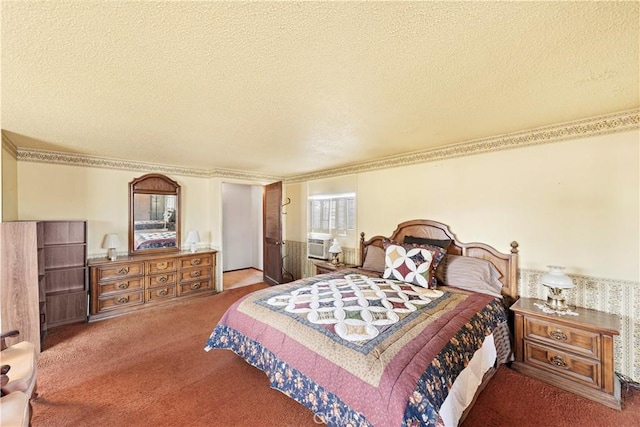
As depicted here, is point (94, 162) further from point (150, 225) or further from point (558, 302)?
point (558, 302)

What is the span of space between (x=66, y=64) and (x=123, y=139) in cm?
164

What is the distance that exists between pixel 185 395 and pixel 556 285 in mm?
3118

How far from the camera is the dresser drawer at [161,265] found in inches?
149

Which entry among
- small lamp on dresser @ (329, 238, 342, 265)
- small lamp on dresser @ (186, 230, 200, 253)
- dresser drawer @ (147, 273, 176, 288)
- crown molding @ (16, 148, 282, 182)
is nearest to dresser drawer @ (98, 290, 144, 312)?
dresser drawer @ (147, 273, 176, 288)

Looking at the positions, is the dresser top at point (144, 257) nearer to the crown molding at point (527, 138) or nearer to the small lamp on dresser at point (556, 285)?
the crown molding at point (527, 138)

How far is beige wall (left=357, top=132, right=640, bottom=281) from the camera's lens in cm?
212

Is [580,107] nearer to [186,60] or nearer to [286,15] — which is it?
[286,15]

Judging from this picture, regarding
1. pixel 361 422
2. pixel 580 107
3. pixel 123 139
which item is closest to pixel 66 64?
pixel 123 139

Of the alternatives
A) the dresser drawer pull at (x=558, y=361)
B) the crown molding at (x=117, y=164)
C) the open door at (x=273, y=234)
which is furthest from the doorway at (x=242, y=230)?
the dresser drawer pull at (x=558, y=361)

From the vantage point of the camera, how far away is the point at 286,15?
3.50 ft

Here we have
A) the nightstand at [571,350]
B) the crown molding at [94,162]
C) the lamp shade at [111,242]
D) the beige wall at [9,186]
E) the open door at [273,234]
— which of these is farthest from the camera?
the open door at [273,234]

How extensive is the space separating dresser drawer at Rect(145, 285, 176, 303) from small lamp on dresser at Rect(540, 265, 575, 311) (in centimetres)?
468

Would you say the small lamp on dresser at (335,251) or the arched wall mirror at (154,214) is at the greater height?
the arched wall mirror at (154,214)

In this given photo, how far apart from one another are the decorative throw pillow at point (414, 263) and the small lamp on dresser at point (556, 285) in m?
0.89
